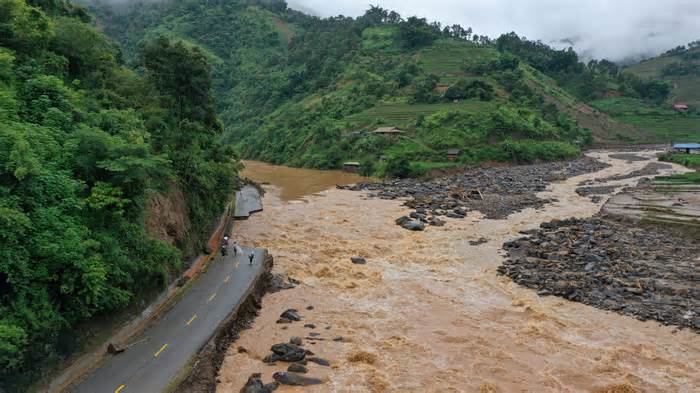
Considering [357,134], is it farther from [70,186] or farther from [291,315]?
[70,186]

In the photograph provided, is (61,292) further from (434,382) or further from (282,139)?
(282,139)

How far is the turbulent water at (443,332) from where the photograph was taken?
15.0m

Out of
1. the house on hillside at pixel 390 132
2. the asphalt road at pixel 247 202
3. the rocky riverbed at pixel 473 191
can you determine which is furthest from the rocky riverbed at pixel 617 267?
the house on hillside at pixel 390 132

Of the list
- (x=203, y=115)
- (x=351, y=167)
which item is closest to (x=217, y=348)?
(x=203, y=115)

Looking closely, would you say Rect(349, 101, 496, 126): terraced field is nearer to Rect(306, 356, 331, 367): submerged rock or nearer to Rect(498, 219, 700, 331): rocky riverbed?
Rect(498, 219, 700, 331): rocky riverbed

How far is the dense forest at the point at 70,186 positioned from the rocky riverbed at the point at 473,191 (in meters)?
19.5

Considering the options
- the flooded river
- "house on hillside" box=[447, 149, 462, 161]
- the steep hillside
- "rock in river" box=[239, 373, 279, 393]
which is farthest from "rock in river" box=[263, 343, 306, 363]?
the steep hillside

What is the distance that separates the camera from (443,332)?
18156 millimetres

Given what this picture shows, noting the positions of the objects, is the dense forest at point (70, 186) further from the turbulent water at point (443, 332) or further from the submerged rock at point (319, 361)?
the submerged rock at point (319, 361)

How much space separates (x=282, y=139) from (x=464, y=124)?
3361 centimetres

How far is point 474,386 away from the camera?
1462 centimetres

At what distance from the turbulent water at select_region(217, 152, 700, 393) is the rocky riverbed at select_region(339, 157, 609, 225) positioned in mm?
9036

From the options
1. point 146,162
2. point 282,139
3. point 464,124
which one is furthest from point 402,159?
point 146,162

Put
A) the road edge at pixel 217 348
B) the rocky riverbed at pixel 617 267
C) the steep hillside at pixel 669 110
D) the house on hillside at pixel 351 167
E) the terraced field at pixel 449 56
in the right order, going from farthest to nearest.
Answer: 1. the steep hillside at pixel 669 110
2. the terraced field at pixel 449 56
3. the house on hillside at pixel 351 167
4. the rocky riverbed at pixel 617 267
5. the road edge at pixel 217 348
